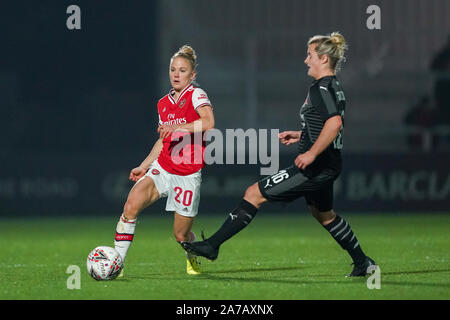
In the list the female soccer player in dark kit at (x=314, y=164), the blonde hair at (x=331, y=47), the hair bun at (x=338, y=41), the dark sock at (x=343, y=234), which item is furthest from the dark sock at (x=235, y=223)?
the hair bun at (x=338, y=41)

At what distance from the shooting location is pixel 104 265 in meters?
7.93

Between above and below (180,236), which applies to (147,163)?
above

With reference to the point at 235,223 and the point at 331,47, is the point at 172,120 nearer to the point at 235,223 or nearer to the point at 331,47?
the point at 235,223

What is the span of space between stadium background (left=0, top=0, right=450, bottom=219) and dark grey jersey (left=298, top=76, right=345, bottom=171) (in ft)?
27.3

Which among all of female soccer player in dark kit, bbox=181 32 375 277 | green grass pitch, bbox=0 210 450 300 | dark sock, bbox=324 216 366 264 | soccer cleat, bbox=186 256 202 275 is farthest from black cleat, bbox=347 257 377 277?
soccer cleat, bbox=186 256 202 275

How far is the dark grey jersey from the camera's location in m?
7.80

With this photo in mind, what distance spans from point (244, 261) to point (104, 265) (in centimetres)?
220

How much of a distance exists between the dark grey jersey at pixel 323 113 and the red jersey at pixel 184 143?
3.20 ft

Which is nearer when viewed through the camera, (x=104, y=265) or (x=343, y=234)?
(x=104, y=265)

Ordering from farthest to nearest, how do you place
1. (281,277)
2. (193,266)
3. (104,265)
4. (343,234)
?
(193,266)
(281,277)
(343,234)
(104,265)

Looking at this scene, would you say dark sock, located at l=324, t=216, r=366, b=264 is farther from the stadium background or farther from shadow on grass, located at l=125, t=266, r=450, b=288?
the stadium background

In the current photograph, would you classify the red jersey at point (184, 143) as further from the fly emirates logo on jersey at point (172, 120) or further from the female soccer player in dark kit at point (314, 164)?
the female soccer player in dark kit at point (314, 164)

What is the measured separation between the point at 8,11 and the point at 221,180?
520cm

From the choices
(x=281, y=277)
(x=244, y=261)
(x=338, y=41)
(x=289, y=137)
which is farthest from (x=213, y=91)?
(x=338, y=41)
